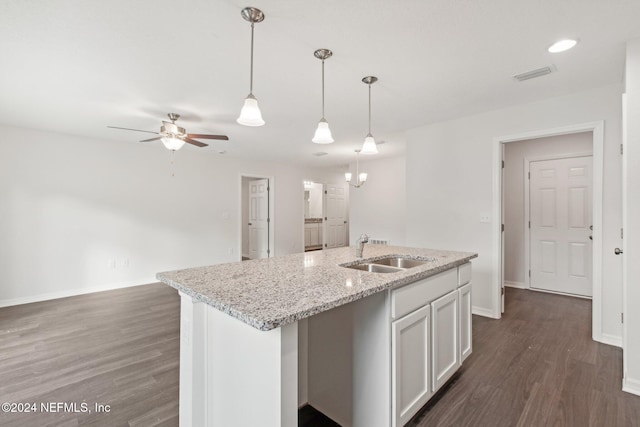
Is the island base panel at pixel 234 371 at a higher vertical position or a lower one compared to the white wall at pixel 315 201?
lower

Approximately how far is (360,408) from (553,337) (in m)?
2.39

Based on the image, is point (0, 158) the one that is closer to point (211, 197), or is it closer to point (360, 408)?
point (211, 197)

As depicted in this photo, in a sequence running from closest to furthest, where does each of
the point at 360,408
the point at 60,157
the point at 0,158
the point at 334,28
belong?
the point at 360,408
the point at 334,28
the point at 0,158
the point at 60,157

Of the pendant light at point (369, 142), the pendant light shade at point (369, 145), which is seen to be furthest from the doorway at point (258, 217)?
the pendant light shade at point (369, 145)

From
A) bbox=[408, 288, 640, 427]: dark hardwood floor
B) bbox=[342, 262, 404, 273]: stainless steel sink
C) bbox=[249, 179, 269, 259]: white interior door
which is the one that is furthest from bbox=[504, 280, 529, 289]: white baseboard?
bbox=[249, 179, 269, 259]: white interior door

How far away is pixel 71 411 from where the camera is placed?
6.07ft

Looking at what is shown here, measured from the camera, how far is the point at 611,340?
2.65 meters

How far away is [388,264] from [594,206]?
2.16 metres

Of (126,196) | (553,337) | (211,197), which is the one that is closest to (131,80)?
(126,196)

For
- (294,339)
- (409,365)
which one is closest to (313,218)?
(409,365)

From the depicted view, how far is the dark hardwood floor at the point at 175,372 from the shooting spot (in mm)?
1779

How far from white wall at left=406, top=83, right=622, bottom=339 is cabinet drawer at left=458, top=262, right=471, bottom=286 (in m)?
1.31

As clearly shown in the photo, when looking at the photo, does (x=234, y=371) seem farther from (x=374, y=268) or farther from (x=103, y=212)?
(x=103, y=212)

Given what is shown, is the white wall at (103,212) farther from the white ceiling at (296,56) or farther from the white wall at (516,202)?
the white wall at (516,202)
